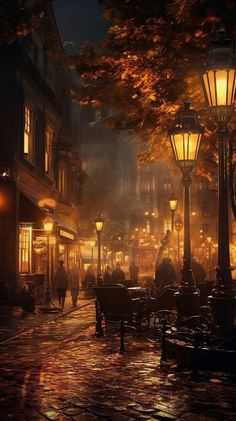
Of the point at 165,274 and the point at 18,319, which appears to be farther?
the point at 165,274

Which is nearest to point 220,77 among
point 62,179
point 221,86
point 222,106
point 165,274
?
point 221,86

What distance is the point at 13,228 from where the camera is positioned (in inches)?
920

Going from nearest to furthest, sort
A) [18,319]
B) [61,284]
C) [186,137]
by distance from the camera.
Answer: [186,137], [18,319], [61,284]

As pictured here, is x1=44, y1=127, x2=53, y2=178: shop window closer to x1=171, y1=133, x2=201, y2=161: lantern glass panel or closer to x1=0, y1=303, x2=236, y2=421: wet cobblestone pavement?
x1=0, y1=303, x2=236, y2=421: wet cobblestone pavement

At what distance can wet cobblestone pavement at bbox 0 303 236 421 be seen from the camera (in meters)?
6.29

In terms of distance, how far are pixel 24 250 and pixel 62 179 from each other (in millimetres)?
12033

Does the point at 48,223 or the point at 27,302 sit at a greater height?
the point at 48,223

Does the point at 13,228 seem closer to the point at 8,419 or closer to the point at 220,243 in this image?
the point at 220,243

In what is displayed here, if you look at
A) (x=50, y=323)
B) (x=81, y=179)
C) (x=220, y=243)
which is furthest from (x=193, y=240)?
(x=220, y=243)

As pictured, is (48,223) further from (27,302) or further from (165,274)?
(165,274)

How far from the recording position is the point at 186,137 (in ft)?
34.1

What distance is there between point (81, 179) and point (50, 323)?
32.0 meters

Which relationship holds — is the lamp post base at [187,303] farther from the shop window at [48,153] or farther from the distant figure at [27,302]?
the shop window at [48,153]

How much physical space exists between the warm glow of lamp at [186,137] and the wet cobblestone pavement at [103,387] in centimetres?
375
